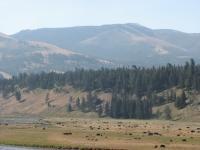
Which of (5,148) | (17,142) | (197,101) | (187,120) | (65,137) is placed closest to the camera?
(5,148)

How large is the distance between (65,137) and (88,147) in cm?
2117

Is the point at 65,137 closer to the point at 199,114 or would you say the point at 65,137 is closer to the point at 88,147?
the point at 88,147

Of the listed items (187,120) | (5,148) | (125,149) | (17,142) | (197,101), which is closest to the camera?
(125,149)

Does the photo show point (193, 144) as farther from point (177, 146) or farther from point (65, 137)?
point (65, 137)

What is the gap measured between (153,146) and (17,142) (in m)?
33.0

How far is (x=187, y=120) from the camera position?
587 ft

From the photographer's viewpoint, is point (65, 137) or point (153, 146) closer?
point (153, 146)

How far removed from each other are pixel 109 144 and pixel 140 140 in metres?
11.0

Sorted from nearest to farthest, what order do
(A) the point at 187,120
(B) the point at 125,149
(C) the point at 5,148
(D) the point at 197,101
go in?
(B) the point at 125,149, (C) the point at 5,148, (A) the point at 187,120, (D) the point at 197,101

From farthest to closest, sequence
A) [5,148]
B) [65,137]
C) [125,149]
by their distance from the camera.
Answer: [65,137] < [5,148] < [125,149]

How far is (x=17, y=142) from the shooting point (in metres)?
92.6

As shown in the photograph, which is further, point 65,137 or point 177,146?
point 65,137

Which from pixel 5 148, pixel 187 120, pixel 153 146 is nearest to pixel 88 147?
pixel 153 146

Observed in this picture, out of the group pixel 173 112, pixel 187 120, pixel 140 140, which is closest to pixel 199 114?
pixel 187 120
